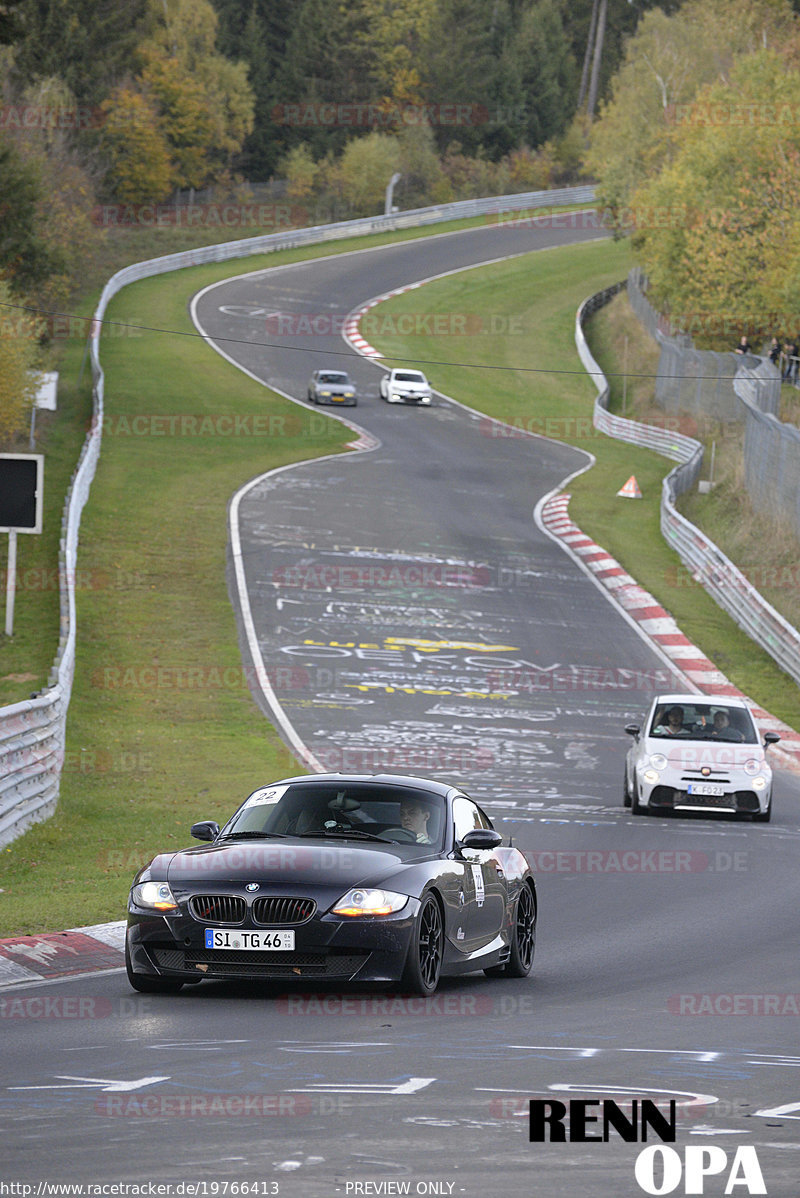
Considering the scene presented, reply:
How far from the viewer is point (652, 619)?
3531cm

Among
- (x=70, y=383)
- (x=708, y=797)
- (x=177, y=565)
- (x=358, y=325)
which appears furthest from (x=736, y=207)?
(x=708, y=797)

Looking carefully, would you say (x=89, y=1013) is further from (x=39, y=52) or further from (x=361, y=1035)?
(x=39, y=52)

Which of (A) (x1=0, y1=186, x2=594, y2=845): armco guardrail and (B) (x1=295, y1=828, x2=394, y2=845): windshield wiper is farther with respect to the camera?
(A) (x1=0, y1=186, x2=594, y2=845): armco guardrail

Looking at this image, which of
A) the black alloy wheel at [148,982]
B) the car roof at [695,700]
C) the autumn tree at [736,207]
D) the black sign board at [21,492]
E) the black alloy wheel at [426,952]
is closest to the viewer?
the black alloy wheel at [426,952]

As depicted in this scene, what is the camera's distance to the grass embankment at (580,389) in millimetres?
34906

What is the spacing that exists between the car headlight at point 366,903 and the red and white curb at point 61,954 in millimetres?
2173

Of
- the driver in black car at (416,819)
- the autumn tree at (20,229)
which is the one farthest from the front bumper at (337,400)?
the driver in black car at (416,819)

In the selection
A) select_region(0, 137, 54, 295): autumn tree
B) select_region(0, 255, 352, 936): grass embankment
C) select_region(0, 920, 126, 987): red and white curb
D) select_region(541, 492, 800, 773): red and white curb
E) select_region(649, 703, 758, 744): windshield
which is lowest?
select_region(541, 492, 800, 773): red and white curb

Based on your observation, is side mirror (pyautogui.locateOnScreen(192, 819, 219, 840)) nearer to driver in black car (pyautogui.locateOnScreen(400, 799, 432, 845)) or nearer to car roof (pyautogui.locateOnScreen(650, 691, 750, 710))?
driver in black car (pyautogui.locateOnScreen(400, 799, 432, 845))

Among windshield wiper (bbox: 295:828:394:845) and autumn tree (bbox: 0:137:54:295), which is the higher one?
autumn tree (bbox: 0:137:54:295)

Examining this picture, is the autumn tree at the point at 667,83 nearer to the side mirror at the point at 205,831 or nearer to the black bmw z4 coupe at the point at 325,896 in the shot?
the black bmw z4 coupe at the point at 325,896

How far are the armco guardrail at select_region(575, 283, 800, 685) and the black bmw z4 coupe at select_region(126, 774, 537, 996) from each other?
71.3 feet

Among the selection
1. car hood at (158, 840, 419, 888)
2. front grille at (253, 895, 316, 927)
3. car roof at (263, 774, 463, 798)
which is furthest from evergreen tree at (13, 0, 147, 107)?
front grille at (253, 895, 316, 927)

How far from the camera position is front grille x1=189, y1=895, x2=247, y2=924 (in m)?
9.36
